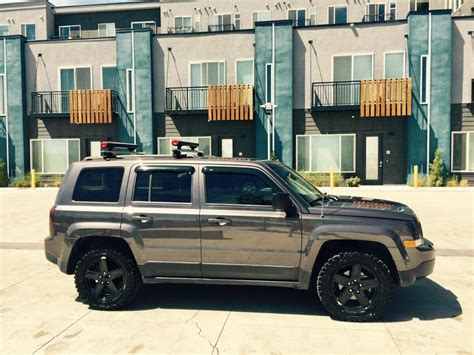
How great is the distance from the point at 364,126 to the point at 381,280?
1772cm

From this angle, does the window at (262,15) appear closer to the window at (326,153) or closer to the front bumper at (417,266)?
the window at (326,153)

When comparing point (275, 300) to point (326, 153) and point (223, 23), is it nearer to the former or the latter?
point (326, 153)

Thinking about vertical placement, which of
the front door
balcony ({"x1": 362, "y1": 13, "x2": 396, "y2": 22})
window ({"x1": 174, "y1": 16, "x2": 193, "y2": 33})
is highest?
window ({"x1": 174, "y1": 16, "x2": 193, "y2": 33})

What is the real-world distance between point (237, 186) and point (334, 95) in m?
17.5

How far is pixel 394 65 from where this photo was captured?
20938mm

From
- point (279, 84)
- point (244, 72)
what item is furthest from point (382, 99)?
point (244, 72)

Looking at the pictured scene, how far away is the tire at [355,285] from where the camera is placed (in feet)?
15.0

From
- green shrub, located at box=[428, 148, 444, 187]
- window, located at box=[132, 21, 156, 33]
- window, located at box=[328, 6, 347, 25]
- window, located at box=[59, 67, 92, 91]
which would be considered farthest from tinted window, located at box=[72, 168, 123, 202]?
window, located at box=[132, 21, 156, 33]

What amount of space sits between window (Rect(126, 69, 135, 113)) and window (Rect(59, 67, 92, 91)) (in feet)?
8.48

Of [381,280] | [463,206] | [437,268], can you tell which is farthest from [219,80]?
[381,280]

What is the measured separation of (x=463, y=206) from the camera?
1359 centimetres

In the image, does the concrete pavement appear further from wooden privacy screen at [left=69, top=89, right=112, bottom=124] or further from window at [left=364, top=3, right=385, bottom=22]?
window at [left=364, top=3, right=385, bottom=22]

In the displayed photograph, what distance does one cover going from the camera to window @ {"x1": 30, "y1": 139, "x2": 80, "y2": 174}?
23719 mm

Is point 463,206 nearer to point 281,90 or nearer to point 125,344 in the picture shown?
point 281,90
